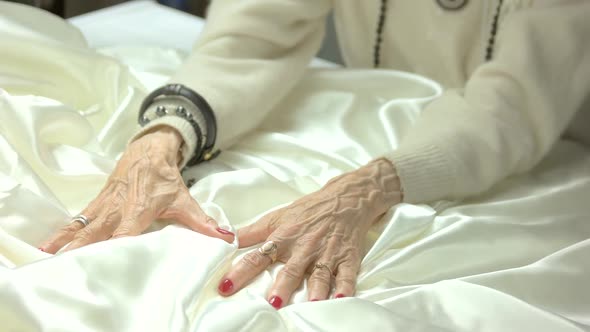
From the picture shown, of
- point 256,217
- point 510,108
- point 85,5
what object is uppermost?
point 510,108

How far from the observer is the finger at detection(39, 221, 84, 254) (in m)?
0.73

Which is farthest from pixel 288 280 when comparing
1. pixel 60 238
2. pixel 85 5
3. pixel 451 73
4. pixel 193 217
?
pixel 85 5

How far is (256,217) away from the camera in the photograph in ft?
2.86

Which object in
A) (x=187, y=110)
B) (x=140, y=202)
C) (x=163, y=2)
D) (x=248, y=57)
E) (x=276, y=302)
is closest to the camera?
(x=276, y=302)

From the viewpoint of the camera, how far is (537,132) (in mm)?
1021

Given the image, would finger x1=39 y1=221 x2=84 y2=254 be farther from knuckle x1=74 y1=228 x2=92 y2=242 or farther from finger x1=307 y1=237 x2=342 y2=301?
finger x1=307 y1=237 x2=342 y2=301

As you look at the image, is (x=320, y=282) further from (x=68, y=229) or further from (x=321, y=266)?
(x=68, y=229)

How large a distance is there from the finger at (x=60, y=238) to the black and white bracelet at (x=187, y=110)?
0.23m

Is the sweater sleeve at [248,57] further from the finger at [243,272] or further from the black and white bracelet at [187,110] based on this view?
the finger at [243,272]

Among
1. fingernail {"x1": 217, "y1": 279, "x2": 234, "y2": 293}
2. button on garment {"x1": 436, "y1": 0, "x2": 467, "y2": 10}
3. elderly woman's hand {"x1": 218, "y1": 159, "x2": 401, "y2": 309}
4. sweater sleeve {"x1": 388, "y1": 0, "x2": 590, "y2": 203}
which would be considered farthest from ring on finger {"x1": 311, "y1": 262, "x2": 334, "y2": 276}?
button on garment {"x1": 436, "y1": 0, "x2": 467, "y2": 10}

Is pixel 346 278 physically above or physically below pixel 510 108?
below

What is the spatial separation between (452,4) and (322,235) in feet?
1.74

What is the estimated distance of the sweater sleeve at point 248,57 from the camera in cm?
104

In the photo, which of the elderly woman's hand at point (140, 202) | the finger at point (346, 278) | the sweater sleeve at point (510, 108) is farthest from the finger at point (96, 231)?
the sweater sleeve at point (510, 108)
